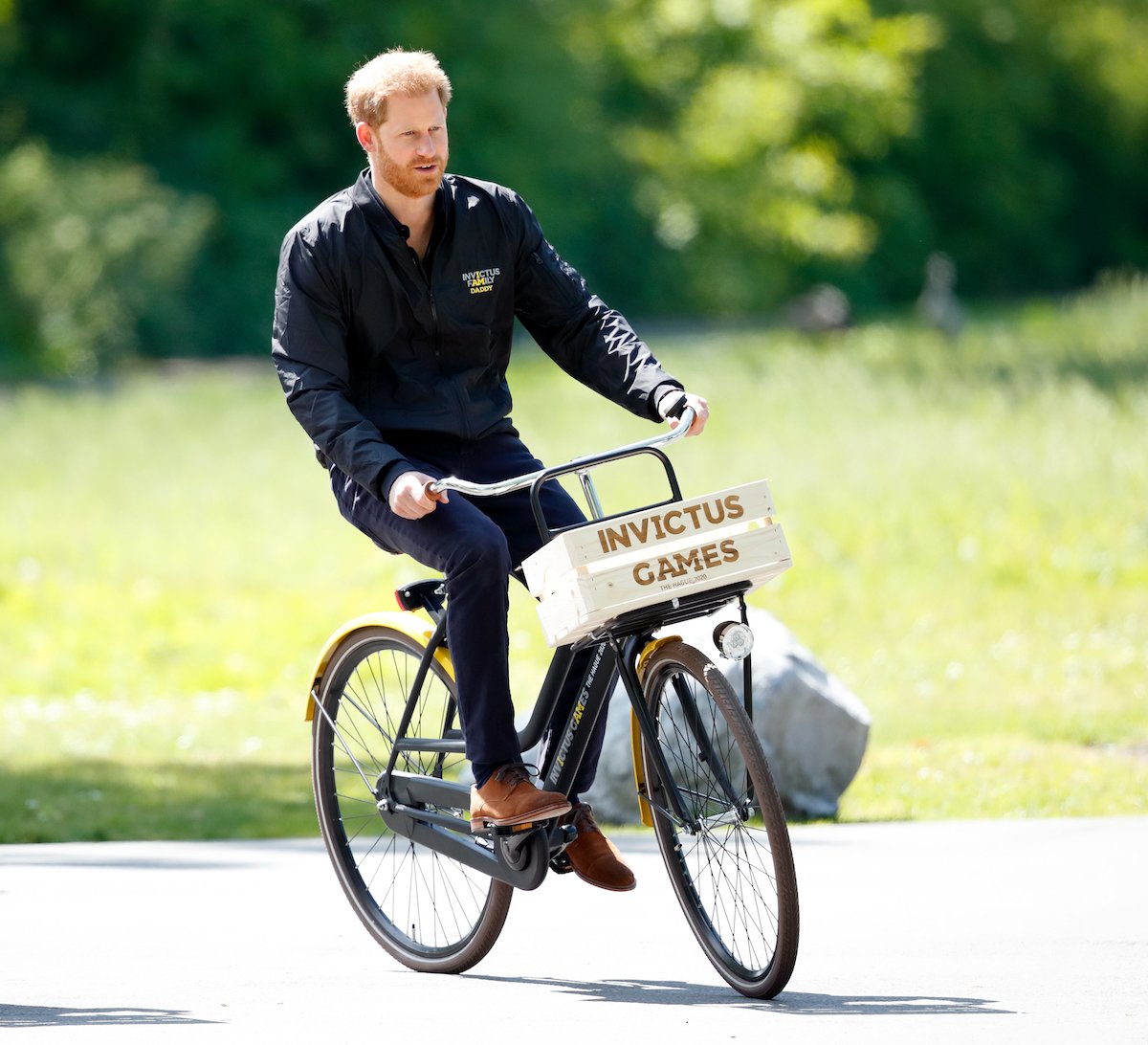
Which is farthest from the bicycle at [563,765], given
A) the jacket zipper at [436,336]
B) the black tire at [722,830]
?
the jacket zipper at [436,336]

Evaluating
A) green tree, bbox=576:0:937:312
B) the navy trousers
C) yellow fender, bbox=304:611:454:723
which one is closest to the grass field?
yellow fender, bbox=304:611:454:723

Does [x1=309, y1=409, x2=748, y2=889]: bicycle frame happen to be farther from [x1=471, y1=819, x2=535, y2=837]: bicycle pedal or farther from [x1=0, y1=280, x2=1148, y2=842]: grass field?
[x1=0, y1=280, x2=1148, y2=842]: grass field

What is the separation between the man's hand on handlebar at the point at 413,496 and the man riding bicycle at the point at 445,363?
0.03ft

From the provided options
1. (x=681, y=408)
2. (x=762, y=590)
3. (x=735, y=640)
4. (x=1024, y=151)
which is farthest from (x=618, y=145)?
(x=735, y=640)

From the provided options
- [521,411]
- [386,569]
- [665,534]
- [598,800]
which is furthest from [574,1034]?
[521,411]

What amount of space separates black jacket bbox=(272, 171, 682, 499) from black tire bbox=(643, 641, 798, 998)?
724 mm

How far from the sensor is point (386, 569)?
1557 cm

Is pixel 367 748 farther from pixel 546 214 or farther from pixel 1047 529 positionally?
pixel 546 214

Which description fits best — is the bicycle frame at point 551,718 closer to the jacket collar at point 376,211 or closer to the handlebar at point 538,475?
the handlebar at point 538,475

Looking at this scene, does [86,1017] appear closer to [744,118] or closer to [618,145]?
[618,145]

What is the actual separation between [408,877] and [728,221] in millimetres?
38284

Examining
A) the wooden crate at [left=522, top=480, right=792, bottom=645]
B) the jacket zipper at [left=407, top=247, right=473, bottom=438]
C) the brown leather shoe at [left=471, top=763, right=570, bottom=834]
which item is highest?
the jacket zipper at [left=407, top=247, right=473, bottom=438]

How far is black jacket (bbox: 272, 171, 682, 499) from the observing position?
493cm

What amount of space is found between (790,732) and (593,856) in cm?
304
